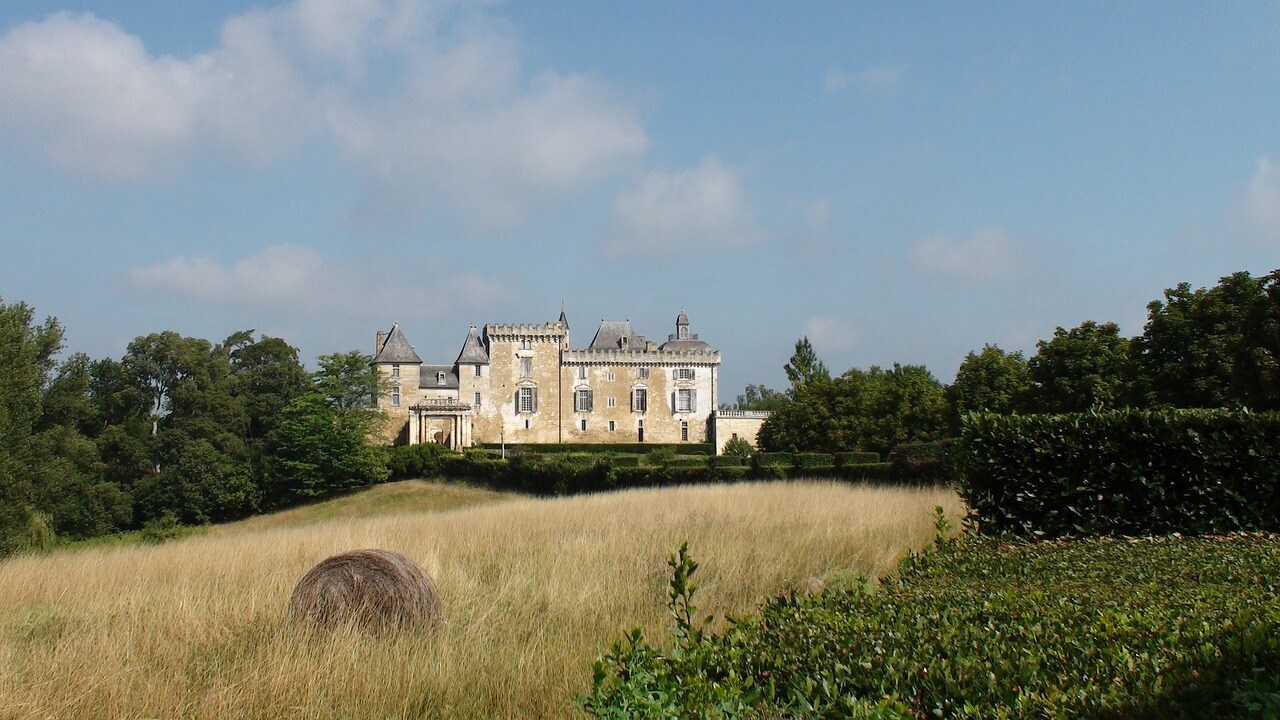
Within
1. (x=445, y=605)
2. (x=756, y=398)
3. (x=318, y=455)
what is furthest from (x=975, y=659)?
(x=756, y=398)

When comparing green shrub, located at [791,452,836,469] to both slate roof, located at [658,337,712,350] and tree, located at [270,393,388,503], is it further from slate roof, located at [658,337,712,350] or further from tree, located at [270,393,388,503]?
slate roof, located at [658,337,712,350]

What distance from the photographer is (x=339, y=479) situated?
51125mm

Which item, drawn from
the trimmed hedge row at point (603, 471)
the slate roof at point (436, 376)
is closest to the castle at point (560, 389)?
the slate roof at point (436, 376)

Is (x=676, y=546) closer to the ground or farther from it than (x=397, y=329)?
closer to the ground

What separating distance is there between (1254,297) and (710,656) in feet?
90.0

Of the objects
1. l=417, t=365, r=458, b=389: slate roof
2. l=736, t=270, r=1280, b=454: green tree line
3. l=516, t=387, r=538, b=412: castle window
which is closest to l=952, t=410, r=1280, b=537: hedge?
l=736, t=270, r=1280, b=454: green tree line

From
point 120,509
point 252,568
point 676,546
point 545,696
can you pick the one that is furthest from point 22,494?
point 545,696

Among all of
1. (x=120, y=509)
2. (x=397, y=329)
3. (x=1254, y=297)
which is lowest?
(x=120, y=509)

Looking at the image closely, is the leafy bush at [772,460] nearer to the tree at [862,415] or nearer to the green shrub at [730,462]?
the green shrub at [730,462]

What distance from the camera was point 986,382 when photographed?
40.7 m

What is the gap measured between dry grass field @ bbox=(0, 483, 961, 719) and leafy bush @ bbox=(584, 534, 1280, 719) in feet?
2.84

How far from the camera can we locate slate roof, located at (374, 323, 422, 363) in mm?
64438

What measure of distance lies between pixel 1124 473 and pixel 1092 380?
74.0 ft

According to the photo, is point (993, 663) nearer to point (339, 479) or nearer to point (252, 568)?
point (252, 568)
